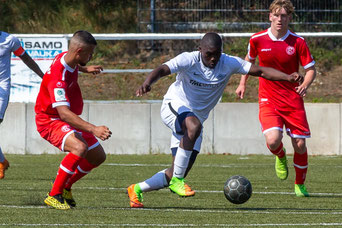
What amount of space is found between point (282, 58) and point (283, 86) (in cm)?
35

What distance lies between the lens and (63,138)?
7719 millimetres

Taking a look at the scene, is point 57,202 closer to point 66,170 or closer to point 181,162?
point 66,170

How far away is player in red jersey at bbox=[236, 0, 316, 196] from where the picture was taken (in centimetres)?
936

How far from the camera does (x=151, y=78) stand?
7.40 m

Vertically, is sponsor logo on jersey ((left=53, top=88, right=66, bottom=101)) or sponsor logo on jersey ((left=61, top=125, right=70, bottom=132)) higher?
sponsor logo on jersey ((left=53, top=88, right=66, bottom=101))

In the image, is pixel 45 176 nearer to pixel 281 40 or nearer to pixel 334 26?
pixel 281 40

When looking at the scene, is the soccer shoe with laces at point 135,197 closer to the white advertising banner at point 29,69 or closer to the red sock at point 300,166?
the red sock at point 300,166

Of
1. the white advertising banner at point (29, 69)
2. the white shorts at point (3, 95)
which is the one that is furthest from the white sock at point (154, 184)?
the white advertising banner at point (29, 69)

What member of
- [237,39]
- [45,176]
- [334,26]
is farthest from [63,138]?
[334,26]

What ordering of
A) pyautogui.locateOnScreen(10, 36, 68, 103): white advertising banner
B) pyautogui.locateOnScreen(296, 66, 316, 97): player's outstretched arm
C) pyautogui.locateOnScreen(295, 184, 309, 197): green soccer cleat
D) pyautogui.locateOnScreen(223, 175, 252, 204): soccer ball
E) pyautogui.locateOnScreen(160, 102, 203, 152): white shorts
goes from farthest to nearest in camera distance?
pyautogui.locateOnScreen(10, 36, 68, 103): white advertising banner, pyautogui.locateOnScreen(295, 184, 309, 197): green soccer cleat, pyautogui.locateOnScreen(296, 66, 316, 97): player's outstretched arm, pyautogui.locateOnScreen(160, 102, 203, 152): white shorts, pyautogui.locateOnScreen(223, 175, 252, 204): soccer ball

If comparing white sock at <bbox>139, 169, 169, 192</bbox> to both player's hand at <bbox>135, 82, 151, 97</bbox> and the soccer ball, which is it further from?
player's hand at <bbox>135, 82, 151, 97</bbox>

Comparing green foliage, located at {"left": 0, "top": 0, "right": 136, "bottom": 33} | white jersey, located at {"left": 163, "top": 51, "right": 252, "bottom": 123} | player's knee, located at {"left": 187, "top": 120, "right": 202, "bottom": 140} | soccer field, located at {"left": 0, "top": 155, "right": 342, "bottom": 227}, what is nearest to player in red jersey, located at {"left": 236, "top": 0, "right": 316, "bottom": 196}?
soccer field, located at {"left": 0, "top": 155, "right": 342, "bottom": 227}

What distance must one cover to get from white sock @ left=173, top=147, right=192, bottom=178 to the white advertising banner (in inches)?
316

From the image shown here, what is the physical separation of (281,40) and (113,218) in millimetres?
3524
